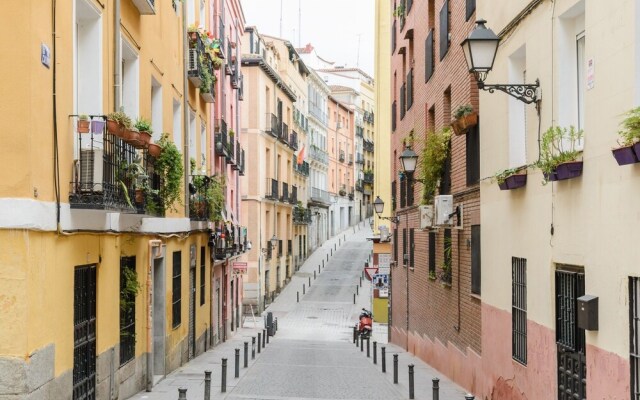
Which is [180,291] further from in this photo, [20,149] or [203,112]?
[20,149]

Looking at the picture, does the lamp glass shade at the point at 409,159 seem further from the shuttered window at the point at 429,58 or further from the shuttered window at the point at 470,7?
the shuttered window at the point at 470,7

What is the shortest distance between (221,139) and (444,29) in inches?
409

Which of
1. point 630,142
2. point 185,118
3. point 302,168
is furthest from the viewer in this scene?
point 302,168

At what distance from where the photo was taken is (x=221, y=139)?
1037 inches

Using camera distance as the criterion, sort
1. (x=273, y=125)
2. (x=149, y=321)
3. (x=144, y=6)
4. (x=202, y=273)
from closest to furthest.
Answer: (x=144, y=6), (x=149, y=321), (x=202, y=273), (x=273, y=125)

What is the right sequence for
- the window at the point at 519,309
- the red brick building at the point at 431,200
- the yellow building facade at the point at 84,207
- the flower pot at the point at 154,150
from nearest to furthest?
the yellow building facade at the point at 84,207 → the window at the point at 519,309 → the flower pot at the point at 154,150 → the red brick building at the point at 431,200

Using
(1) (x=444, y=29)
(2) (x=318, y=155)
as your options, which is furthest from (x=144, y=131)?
(2) (x=318, y=155)

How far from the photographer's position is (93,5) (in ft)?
34.7

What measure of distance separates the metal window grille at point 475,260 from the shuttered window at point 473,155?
0.90 m

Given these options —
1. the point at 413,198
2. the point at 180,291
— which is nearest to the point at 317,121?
the point at 413,198

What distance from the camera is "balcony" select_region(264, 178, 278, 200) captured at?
45697 mm

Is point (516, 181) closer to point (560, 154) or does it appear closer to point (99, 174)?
point (560, 154)

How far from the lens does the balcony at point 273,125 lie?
4531 centimetres

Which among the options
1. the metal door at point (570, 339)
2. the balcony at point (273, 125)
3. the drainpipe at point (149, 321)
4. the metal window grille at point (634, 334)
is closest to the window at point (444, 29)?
the drainpipe at point (149, 321)
